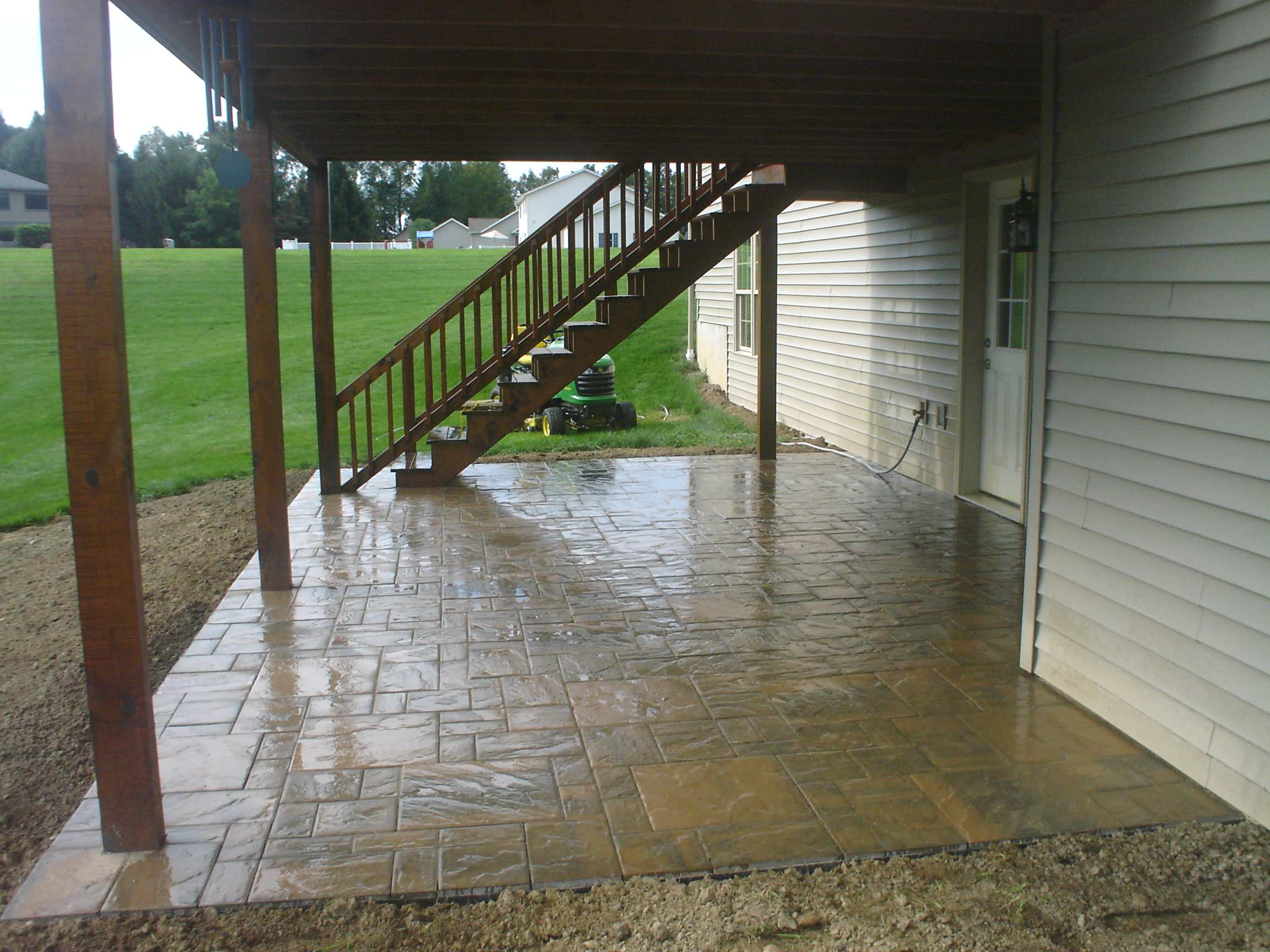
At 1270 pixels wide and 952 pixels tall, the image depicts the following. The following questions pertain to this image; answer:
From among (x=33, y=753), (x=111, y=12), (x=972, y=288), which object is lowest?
(x=33, y=753)

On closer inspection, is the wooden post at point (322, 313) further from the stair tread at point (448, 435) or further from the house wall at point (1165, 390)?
the house wall at point (1165, 390)

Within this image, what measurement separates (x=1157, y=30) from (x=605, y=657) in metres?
3.21

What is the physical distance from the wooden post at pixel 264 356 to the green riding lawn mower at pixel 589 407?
5677 mm

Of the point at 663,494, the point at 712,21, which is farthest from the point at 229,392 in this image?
the point at 712,21

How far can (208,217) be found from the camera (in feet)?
116

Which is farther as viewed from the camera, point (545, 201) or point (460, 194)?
point (460, 194)

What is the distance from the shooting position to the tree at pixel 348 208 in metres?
42.6

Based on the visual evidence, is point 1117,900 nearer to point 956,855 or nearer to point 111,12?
point 956,855

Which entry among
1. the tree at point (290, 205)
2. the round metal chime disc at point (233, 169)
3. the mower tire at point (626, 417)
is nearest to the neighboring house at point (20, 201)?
the tree at point (290, 205)

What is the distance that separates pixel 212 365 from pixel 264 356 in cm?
1186

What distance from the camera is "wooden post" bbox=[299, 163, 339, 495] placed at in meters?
7.87

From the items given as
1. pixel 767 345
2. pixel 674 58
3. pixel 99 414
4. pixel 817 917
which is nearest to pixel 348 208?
pixel 767 345

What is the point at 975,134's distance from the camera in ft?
23.0

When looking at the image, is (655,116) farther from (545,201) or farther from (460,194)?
(460,194)
